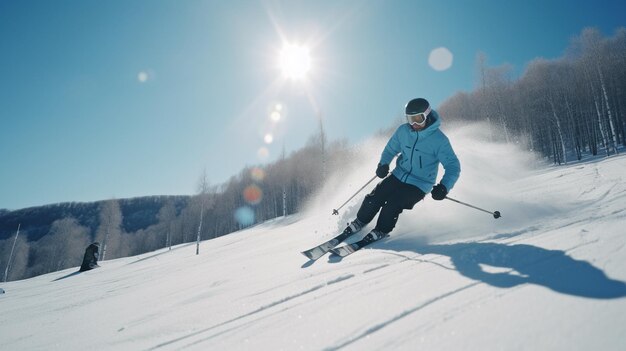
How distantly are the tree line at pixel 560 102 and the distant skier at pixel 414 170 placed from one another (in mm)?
28515

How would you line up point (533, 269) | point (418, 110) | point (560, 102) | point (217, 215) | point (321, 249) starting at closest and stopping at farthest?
point (533, 269) → point (321, 249) → point (418, 110) → point (560, 102) → point (217, 215)

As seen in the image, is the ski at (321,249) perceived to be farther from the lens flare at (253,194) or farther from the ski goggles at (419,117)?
the lens flare at (253,194)

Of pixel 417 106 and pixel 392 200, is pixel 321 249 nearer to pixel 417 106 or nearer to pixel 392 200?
pixel 392 200

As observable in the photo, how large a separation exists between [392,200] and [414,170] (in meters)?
0.57

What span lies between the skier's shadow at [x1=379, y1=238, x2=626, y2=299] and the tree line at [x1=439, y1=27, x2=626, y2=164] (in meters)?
30.0

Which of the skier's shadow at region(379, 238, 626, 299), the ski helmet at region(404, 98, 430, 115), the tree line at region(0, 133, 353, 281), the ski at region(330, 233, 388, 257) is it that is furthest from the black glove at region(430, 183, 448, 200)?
the tree line at region(0, 133, 353, 281)

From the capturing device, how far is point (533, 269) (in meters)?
1.95

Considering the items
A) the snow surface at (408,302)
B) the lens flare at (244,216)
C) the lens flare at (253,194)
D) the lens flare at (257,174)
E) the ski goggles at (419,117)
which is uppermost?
the lens flare at (257,174)

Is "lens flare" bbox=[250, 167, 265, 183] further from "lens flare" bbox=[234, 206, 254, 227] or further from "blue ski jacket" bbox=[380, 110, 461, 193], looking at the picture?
"blue ski jacket" bbox=[380, 110, 461, 193]

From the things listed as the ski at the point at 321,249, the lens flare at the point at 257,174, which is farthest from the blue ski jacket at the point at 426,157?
the lens flare at the point at 257,174

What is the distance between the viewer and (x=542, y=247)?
2.40 metres

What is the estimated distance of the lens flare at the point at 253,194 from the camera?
59231mm

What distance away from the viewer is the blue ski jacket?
3977mm

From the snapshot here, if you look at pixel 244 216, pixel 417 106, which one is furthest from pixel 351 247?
pixel 244 216
